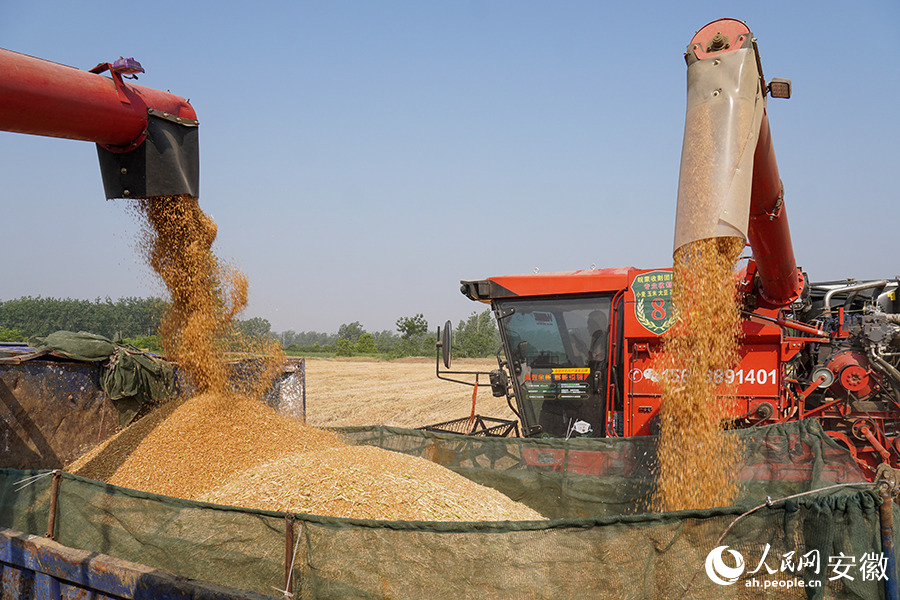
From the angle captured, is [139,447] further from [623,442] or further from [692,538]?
[692,538]

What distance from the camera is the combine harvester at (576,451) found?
6.37ft

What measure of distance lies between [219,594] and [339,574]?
0.40m

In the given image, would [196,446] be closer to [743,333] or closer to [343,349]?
[743,333]

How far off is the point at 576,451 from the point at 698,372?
3.88 ft

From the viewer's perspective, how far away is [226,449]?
4324mm

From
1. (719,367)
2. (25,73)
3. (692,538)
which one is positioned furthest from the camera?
(719,367)

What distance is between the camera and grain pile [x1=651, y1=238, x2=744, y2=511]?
2.99 m

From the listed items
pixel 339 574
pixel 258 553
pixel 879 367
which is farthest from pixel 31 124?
pixel 879 367

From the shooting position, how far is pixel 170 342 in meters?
4.70

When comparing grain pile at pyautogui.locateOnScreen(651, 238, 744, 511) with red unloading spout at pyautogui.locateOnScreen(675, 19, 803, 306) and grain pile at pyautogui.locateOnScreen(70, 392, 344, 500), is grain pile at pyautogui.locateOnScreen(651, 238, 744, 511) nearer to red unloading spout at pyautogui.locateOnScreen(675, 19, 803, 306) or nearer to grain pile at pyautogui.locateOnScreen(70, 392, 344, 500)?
red unloading spout at pyautogui.locateOnScreen(675, 19, 803, 306)

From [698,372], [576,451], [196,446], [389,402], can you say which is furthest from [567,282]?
[389,402]

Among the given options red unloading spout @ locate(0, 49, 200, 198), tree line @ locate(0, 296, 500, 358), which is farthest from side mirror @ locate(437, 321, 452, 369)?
tree line @ locate(0, 296, 500, 358)

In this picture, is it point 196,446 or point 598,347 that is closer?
point 196,446

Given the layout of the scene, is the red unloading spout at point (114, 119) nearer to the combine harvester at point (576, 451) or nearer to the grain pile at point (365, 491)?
the combine harvester at point (576, 451)
